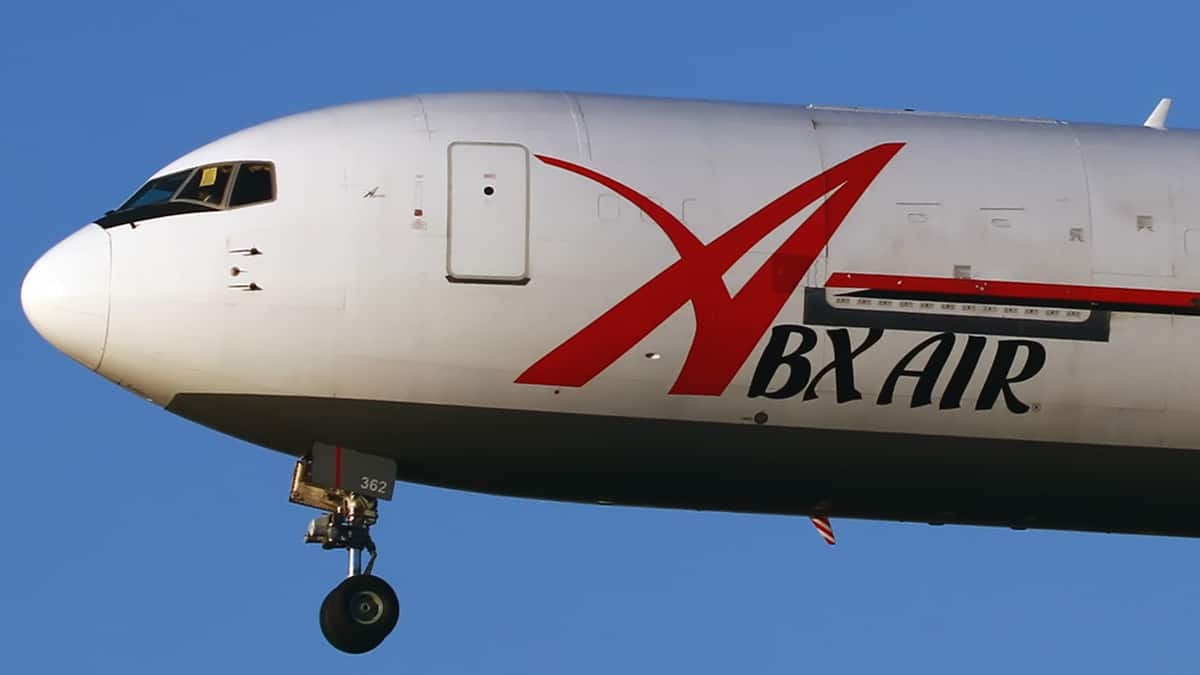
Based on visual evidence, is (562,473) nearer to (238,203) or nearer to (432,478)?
(432,478)

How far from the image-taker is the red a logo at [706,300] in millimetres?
42438

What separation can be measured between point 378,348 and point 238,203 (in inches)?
108

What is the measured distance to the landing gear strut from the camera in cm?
4309

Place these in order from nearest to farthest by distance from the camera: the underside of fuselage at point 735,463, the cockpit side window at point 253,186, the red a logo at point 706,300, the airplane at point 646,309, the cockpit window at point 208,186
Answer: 1. the airplane at point 646,309
2. the red a logo at point 706,300
3. the underside of fuselage at point 735,463
4. the cockpit side window at point 253,186
5. the cockpit window at point 208,186

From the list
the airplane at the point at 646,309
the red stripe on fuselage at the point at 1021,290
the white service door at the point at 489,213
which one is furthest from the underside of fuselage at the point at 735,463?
the red stripe on fuselage at the point at 1021,290

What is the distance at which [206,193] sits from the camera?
4316 centimetres

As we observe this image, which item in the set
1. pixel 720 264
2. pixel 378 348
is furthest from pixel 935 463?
pixel 378 348

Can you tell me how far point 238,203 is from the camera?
42.9 metres

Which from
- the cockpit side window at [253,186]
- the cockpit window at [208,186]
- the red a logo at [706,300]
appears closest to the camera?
the red a logo at [706,300]

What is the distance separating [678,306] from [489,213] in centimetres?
270

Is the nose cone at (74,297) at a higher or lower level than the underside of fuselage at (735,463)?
higher

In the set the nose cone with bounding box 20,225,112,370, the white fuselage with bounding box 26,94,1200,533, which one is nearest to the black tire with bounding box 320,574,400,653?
the white fuselage with bounding box 26,94,1200,533

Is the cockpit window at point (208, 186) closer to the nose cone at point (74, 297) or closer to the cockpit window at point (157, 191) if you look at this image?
the cockpit window at point (157, 191)

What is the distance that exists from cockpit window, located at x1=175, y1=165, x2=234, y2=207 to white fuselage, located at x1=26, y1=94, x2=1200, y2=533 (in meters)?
0.36
